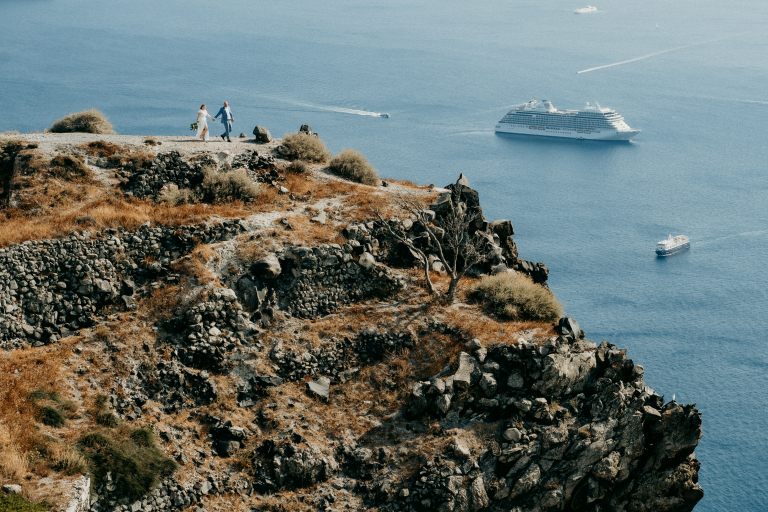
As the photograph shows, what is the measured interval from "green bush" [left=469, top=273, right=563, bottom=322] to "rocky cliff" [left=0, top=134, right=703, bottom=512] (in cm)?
57

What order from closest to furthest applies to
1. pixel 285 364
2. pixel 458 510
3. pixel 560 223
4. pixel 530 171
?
pixel 458 510 < pixel 285 364 < pixel 560 223 < pixel 530 171

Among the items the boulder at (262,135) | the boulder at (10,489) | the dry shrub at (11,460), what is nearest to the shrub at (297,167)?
the boulder at (262,135)

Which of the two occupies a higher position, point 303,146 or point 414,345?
point 303,146

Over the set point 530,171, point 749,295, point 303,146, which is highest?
point 303,146

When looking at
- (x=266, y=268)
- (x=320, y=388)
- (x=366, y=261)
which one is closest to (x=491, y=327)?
(x=366, y=261)

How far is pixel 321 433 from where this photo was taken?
27.9 meters

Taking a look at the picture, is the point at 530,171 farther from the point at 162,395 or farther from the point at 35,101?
the point at 162,395

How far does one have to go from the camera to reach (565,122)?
15650 centimetres

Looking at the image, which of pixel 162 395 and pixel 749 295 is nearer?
pixel 162 395

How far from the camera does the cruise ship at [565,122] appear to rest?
152625mm

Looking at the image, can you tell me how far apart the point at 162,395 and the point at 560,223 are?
9025 centimetres

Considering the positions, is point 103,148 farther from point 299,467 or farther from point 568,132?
point 568,132

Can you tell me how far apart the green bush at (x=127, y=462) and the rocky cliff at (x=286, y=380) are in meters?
0.07

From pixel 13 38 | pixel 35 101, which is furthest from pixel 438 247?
pixel 13 38
